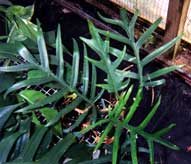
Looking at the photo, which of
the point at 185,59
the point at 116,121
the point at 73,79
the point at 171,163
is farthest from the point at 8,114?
the point at 185,59

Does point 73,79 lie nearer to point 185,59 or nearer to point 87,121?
point 87,121

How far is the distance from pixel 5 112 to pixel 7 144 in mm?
100

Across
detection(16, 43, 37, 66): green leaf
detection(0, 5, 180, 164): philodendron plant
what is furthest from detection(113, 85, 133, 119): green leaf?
detection(16, 43, 37, 66): green leaf

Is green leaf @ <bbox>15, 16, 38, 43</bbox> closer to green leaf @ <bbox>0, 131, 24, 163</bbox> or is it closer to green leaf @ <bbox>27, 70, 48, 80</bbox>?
green leaf @ <bbox>27, 70, 48, 80</bbox>

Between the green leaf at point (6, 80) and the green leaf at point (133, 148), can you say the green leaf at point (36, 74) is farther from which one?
the green leaf at point (133, 148)

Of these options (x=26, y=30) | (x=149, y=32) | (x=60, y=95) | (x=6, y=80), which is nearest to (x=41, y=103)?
(x=60, y=95)

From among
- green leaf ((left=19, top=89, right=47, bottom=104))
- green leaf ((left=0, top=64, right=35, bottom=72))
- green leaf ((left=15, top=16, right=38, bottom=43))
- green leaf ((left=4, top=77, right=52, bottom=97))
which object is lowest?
green leaf ((left=19, top=89, right=47, bottom=104))

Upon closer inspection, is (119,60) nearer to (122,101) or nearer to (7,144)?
(122,101)

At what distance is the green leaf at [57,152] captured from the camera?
977 mm

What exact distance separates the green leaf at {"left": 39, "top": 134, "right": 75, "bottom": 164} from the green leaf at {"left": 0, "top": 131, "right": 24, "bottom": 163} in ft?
0.36

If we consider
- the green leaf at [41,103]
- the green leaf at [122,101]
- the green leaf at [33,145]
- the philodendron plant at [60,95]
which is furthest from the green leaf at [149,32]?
the green leaf at [33,145]

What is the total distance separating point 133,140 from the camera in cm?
95

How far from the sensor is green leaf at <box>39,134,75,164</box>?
3.20 ft

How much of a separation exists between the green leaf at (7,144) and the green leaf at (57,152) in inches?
4.4
